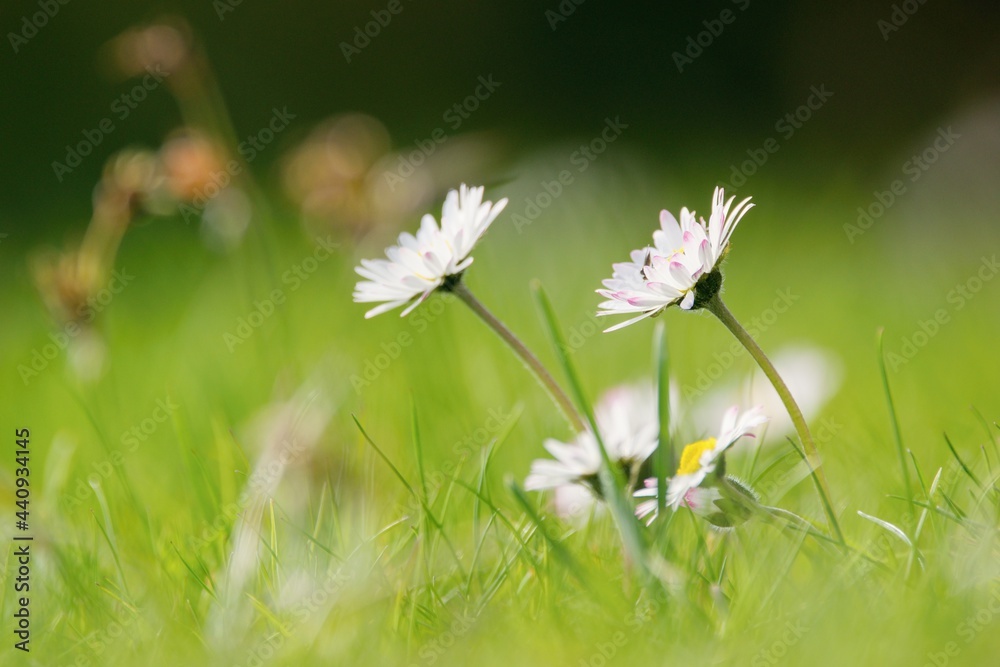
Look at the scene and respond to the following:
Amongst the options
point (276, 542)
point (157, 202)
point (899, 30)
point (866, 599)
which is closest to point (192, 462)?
point (276, 542)

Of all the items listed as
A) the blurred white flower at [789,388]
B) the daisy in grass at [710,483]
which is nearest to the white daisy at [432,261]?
the daisy in grass at [710,483]

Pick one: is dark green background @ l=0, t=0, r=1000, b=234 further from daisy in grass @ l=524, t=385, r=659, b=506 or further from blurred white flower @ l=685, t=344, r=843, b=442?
daisy in grass @ l=524, t=385, r=659, b=506

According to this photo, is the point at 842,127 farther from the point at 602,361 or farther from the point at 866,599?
the point at 866,599

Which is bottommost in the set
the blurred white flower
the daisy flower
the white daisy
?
the blurred white flower

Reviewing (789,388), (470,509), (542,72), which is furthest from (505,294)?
(542,72)

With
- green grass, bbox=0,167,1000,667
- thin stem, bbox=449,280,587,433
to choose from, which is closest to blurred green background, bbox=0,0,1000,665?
green grass, bbox=0,167,1000,667
